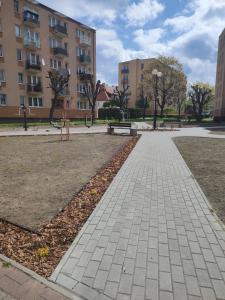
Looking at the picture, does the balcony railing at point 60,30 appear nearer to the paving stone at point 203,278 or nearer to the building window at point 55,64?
the building window at point 55,64

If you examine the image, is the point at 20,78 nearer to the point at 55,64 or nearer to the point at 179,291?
the point at 55,64

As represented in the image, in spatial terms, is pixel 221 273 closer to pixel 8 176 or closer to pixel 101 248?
pixel 101 248

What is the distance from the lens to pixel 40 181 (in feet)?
20.9

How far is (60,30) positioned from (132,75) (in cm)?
4025

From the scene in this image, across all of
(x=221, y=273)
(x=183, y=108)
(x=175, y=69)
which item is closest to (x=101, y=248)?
(x=221, y=273)

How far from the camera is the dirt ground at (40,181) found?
14.5ft

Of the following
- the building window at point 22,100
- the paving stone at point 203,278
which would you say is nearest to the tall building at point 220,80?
the building window at point 22,100

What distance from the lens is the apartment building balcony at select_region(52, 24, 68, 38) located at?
37.9m

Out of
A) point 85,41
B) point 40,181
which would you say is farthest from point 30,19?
point 40,181

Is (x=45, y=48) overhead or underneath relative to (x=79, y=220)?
overhead

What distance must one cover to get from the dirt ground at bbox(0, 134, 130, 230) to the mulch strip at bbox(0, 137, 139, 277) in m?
0.18

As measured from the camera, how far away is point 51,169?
7676 millimetres

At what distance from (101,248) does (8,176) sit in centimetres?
446

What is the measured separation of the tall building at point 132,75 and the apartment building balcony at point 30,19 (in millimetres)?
41276
